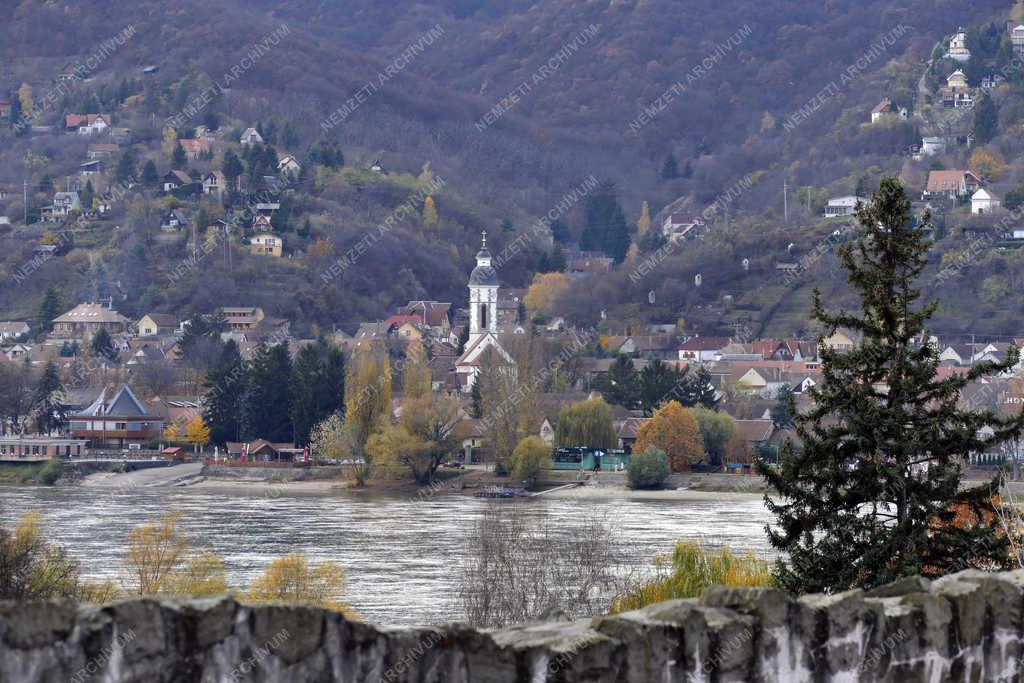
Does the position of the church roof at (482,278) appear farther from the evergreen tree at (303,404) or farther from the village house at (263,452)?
the village house at (263,452)

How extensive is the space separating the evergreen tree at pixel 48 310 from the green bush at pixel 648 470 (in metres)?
70.0

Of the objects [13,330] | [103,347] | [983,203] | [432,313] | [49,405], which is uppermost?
[983,203]

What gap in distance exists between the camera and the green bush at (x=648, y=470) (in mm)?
75312

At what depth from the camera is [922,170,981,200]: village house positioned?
157250mm

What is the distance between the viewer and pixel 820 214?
168 m

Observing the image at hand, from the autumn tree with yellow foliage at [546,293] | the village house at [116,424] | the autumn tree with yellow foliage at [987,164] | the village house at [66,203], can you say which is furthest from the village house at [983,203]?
the village house at [116,424]

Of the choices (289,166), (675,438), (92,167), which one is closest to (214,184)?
(289,166)

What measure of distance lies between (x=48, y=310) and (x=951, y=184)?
68.2 metres

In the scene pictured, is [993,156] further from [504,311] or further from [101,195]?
[101,195]

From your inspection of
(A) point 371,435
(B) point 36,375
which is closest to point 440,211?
(B) point 36,375

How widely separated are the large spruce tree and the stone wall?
20.1 feet

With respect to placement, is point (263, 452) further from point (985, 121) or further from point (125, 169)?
point (985, 121)

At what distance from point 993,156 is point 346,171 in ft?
180

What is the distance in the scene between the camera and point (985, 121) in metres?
183
